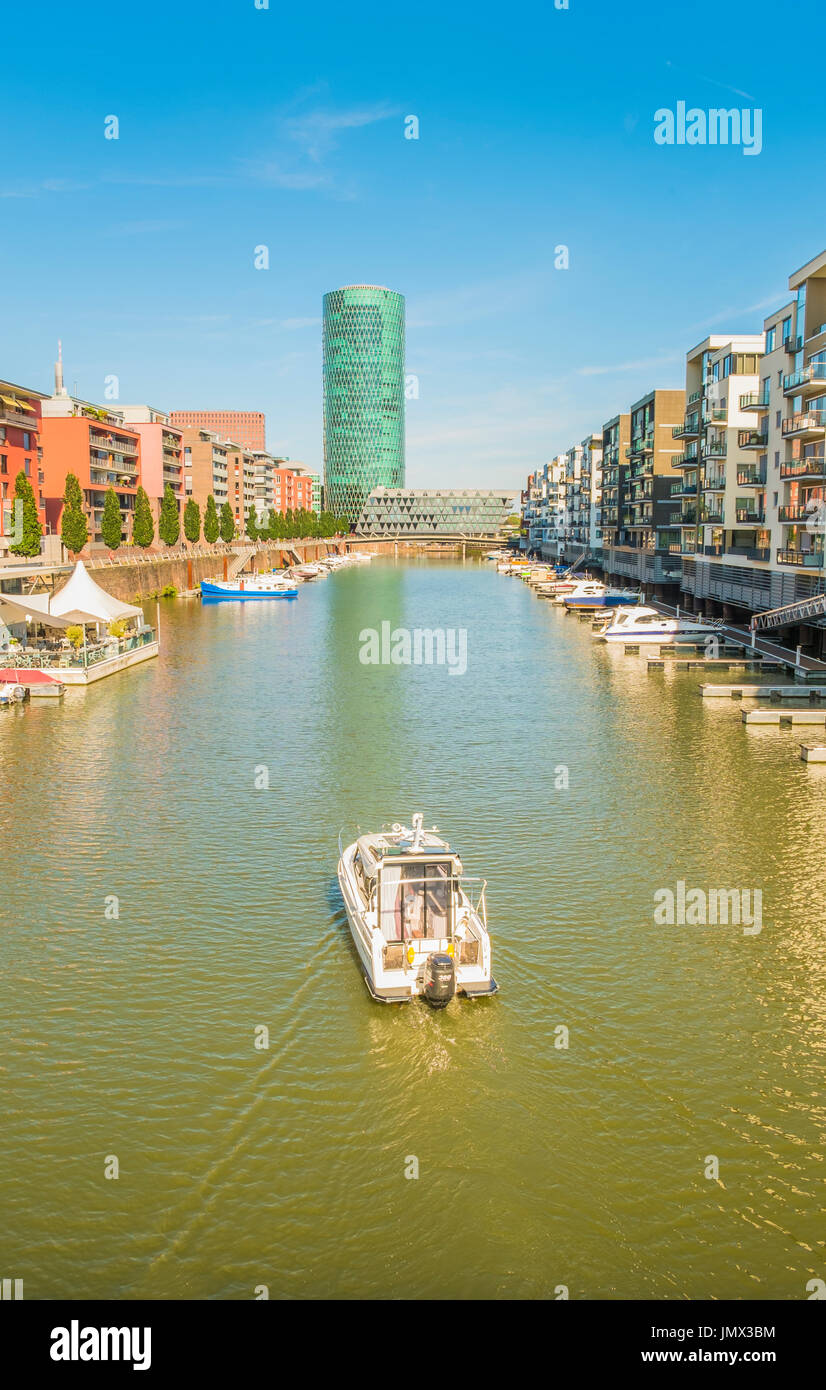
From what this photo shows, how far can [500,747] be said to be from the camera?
41219 millimetres

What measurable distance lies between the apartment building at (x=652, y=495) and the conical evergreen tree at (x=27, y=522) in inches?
2014

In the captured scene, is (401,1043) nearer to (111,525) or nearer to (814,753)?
(814,753)

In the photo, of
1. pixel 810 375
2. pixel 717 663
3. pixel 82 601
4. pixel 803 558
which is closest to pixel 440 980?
pixel 82 601

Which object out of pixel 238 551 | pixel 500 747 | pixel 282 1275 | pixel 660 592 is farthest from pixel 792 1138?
pixel 238 551

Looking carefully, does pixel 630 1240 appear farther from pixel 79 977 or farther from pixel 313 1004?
pixel 79 977

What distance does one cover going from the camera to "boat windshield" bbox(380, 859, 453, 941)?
20.2 meters

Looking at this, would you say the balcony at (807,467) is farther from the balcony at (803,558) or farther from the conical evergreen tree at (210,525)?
the conical evergreen tree at (210,525)

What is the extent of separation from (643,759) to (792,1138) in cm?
2466

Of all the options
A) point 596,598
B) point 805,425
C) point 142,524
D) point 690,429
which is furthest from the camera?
point 142,524

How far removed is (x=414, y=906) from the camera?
2030 cm

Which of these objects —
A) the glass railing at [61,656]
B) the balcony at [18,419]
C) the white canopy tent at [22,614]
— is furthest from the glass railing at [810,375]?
the balcony at [18,419]

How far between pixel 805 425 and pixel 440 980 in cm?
4683

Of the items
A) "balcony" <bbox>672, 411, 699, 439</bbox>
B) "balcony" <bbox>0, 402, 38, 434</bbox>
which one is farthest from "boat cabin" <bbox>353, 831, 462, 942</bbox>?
"balcony" <bbox>0, 402, 38, 434</bbox>

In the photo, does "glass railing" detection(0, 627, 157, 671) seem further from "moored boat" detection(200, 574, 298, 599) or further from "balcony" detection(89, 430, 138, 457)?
"balcony" detection(89, 430, 138, 457)
